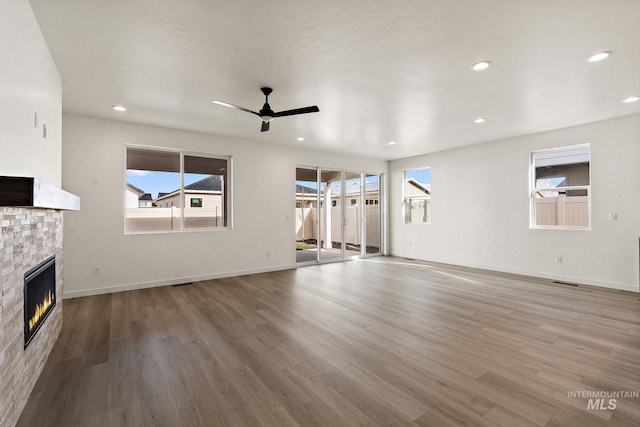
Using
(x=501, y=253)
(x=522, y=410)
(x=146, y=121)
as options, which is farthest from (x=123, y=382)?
(x=501, y=253)

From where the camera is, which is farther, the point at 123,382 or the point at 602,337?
the point at 602,337

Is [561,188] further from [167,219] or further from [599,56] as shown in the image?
[167,219]

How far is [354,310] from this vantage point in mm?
3793

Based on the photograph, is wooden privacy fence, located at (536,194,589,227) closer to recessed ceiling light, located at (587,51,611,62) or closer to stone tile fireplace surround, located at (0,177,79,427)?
recessed ceiling light, located at (587,51,611,62)

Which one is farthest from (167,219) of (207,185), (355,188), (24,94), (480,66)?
(480,66)

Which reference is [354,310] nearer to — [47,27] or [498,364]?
[498,364]

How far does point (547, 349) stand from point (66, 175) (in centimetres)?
643

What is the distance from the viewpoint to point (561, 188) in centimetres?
536

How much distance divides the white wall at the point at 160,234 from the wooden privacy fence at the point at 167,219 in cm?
17

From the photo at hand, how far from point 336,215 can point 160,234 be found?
4105 mm

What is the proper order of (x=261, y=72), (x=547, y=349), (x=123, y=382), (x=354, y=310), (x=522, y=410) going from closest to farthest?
(x=522, y=410) → (x=123, y=382) → (x=547, y=349) → (x=261, y=72) → (x=354, y=310)

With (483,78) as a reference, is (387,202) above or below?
below

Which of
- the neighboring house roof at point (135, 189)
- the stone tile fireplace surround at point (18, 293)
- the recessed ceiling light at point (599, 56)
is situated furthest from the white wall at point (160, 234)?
the recessed ceiling light at point (599, 56)

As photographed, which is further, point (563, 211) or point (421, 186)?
point (421, 186)
